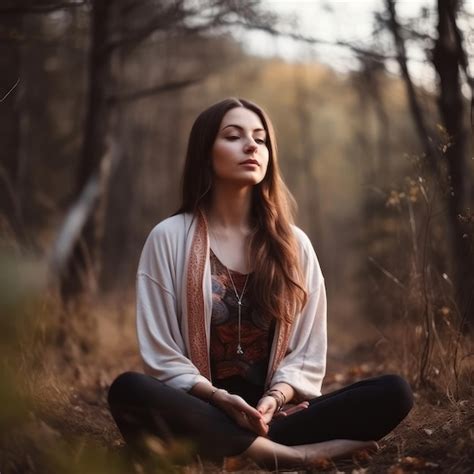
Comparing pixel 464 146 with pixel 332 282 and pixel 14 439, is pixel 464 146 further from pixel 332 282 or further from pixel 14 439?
pixel 332 282

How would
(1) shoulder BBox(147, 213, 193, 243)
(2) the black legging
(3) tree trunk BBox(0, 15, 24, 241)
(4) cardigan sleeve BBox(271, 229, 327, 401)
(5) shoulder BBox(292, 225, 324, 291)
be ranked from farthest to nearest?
(3) tree trunk BBox(0, 15, 24, 241)
(5) shoulder BBox(292, 225, 324, 291)
(1) shoulder BBox(147, 213, 193, 243)
(4) cardigan sleeve BBox(271, 229, 327, 401)
(2) the black legging

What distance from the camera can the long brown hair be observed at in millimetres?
3025

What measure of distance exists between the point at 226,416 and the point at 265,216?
3.33 ft

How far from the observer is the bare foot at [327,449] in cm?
268

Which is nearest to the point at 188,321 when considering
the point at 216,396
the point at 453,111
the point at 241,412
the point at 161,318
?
the point at 161,318

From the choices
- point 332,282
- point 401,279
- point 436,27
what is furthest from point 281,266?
point 332,282

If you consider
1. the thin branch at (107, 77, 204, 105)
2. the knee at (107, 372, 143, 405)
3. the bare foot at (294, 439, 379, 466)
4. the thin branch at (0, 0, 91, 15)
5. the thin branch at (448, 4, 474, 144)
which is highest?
the thin branch at (0, 0, 91, 15)

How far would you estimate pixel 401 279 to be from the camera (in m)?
4.19

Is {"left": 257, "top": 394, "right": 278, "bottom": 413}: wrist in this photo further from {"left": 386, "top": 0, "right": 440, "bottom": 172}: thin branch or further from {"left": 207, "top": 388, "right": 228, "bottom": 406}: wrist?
{"left": 386, "top": 0, "right": 440, "bottom": 172}: thin branch

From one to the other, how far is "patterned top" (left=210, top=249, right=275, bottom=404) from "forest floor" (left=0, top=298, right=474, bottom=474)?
45 cm

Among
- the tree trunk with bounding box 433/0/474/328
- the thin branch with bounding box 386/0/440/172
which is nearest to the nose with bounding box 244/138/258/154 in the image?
the tree trunk with bounding box 433/0/474/328

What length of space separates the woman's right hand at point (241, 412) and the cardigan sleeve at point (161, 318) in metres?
0.15

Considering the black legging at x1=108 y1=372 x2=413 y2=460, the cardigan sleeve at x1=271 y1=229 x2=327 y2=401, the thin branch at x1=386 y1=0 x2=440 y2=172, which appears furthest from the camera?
the thin branch at x1=386 y1=0 x2=440 y2=172

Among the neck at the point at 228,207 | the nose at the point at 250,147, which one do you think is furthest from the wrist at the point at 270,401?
the nose at the point at 250,147
